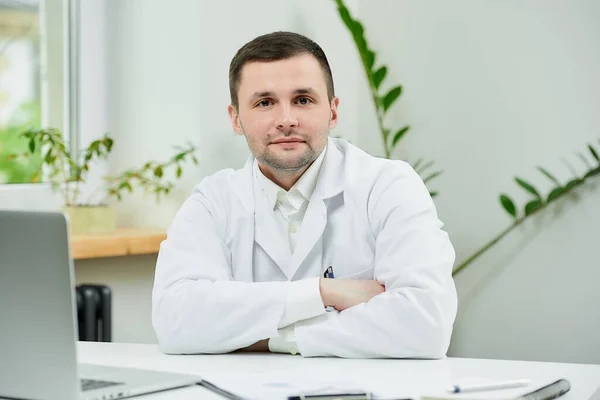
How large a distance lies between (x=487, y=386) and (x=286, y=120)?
2.79ft

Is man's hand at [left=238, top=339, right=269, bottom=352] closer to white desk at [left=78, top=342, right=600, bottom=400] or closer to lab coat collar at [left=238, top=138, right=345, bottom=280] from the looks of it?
white desk at [left=78, top=342, right=600, bottom=400]

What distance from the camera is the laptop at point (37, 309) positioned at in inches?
39.5

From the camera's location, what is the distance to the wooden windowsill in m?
2.63

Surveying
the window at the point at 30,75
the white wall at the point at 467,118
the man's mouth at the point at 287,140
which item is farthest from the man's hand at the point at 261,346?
the window at the point at 30,75

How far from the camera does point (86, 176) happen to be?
3100mm

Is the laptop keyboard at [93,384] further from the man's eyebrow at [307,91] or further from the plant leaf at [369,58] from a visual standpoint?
the plant leaf at [369,58]

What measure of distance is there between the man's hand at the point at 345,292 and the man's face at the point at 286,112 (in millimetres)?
336

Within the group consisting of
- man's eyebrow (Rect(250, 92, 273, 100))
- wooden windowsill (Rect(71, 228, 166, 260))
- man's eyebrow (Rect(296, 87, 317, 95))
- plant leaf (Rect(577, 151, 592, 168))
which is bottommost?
wooden windowsill (Rect(71, 228, 166, 260))

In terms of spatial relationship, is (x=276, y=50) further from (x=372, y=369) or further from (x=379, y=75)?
(x=379, y=75)

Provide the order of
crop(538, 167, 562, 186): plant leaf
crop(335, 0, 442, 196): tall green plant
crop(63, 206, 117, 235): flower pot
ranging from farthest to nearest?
crop(335, 0, 442, 196): tall green plant → crop(538, 167, 562, 186): plant leaf → crop(63, 206, 117, 235): flower pot

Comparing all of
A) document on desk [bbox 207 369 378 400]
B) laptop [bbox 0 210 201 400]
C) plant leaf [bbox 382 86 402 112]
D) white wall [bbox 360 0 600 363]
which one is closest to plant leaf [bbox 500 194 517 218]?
white wall [bbox 360 0 600 363]

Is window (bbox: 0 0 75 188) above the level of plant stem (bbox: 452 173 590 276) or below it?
above

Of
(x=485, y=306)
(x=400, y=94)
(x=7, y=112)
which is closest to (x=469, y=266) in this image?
(x=485, y=306)

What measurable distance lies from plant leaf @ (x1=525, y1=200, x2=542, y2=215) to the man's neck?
120cm
